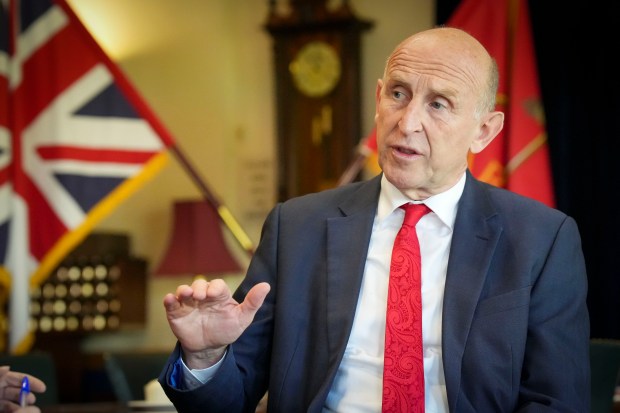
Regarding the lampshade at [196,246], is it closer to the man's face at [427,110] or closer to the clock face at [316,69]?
the clock face at [316,69]

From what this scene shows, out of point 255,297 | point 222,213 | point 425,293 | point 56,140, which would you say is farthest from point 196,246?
point 255,297

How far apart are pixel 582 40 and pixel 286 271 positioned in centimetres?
352

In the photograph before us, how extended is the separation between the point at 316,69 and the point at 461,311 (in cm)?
517

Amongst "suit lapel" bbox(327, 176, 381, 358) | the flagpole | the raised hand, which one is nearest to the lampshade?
the flagpole

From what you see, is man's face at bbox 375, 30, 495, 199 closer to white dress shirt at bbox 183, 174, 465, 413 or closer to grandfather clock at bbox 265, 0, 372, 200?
white dress shirt at bbox 183, 174, 465, 413

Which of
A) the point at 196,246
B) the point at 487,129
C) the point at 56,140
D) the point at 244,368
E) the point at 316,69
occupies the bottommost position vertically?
the point at 244,368

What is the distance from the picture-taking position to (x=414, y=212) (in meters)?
2.02

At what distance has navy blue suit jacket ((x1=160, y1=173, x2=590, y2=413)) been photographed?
185 cm

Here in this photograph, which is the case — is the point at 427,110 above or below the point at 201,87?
below

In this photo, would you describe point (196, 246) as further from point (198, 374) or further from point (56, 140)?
point (198, 374)

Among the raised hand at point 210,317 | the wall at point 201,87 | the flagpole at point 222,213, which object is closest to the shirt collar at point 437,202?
the raised hand at point 210,317

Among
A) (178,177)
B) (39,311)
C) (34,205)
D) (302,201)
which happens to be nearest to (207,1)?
(178,177)

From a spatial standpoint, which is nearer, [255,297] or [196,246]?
[255,297]

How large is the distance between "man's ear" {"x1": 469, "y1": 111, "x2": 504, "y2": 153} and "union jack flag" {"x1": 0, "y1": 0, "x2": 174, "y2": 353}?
2596 mm
